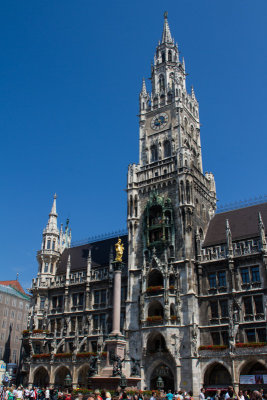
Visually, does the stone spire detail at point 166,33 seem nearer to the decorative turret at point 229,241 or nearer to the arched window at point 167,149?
the arched window at point 167,149

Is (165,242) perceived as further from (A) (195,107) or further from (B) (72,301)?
(A) (195,107)

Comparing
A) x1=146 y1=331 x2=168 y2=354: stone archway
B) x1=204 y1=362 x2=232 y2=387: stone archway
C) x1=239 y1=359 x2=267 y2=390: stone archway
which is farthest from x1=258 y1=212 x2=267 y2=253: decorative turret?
x1=146 y1=331 x2=168 y2=354: stone archway

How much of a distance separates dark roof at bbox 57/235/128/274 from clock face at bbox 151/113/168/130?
16.9 m

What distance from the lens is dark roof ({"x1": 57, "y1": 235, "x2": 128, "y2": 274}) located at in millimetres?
58094

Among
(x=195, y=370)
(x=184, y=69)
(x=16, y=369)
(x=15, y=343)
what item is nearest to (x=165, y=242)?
(x=195, y=370)

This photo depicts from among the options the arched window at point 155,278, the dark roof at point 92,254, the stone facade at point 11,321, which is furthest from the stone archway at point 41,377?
the stone facade at point 11,321

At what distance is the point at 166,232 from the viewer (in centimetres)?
4866

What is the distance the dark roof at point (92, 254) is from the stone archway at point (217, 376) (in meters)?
18.8

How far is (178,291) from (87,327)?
1488 cm

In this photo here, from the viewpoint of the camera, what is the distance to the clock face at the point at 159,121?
57.9 m

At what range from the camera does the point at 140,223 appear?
52094mm

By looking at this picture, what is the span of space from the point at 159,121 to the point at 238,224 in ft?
62.6

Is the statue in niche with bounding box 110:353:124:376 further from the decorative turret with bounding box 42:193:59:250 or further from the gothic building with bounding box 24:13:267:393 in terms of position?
the decorative turret with bounding box 42:193:59:250

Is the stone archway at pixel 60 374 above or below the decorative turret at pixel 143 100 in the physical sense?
below
